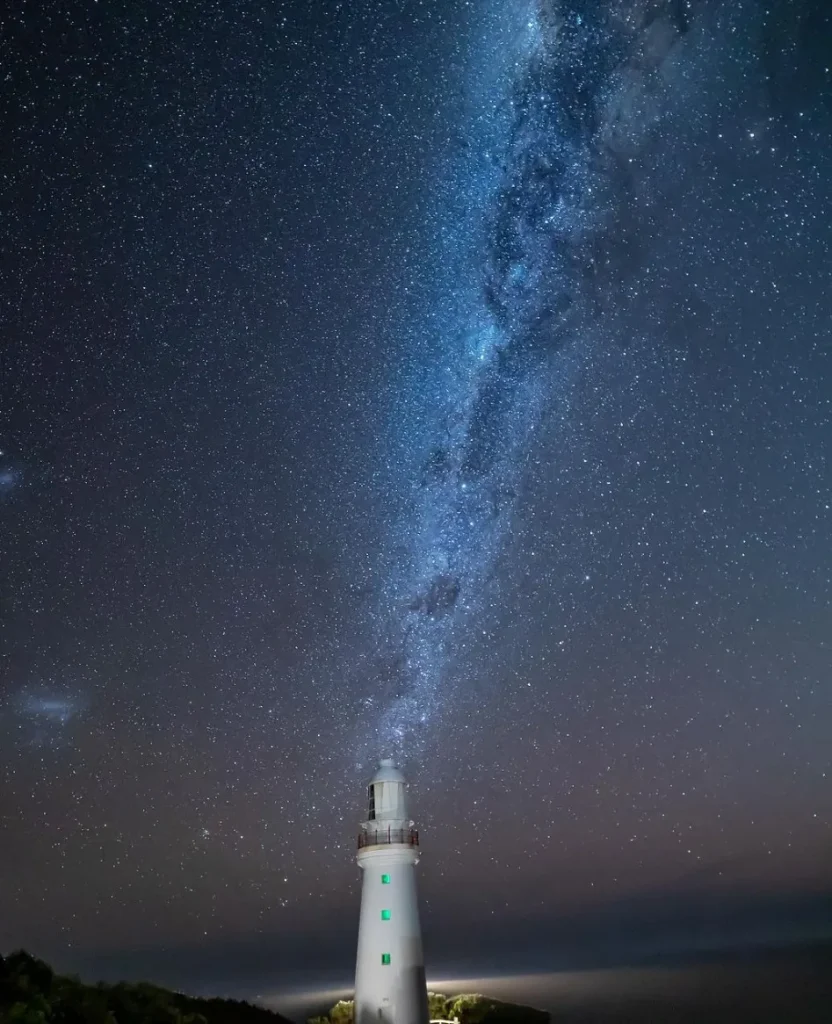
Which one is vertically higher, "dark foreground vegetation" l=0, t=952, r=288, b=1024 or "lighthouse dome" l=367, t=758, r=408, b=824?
"lighthouse dome" l=367, t=758, r=408, b=824

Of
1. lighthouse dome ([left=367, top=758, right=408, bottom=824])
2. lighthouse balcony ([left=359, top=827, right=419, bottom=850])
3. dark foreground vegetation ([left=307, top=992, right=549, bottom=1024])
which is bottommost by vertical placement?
dark foreground vegetation ([left=307, top=992, right=549, bottom=1024])

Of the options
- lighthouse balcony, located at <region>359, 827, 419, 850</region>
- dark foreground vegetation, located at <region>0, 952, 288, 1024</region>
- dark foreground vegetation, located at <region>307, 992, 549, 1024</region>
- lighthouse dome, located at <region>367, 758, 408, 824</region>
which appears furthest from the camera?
dark foreground vegetation, located at <region>307, 992, 549, 1024</region>

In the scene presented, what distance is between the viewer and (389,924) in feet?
70.7

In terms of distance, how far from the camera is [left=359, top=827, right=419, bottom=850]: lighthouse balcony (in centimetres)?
2228

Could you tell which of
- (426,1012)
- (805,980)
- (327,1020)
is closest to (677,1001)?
(805,980)

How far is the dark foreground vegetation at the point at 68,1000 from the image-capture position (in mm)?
15227

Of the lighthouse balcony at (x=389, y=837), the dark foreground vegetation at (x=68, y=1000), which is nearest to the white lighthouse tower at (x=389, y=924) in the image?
the lighthouse balcony at (x=389, y=837)

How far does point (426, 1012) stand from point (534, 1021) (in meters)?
24.4

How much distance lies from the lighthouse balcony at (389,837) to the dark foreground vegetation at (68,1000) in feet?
18.3

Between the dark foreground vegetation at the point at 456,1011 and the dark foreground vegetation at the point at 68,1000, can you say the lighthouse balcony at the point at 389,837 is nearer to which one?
the dark foreground vegetation at the point at 68,1000

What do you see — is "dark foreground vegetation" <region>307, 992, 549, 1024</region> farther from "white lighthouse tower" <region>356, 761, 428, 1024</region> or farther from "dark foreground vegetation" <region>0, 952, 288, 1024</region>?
"dark foreground vegetation" <region>0, 952, 288, 1024</region>

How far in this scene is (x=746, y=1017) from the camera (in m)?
67.2

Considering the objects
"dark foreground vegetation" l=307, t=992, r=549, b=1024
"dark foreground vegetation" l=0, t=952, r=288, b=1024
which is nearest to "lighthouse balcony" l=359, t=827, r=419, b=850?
"dark foreground vegetation" l=0, t=952, r=288, b=1024

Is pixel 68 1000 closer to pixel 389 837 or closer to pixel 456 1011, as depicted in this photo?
pixel 389 837
